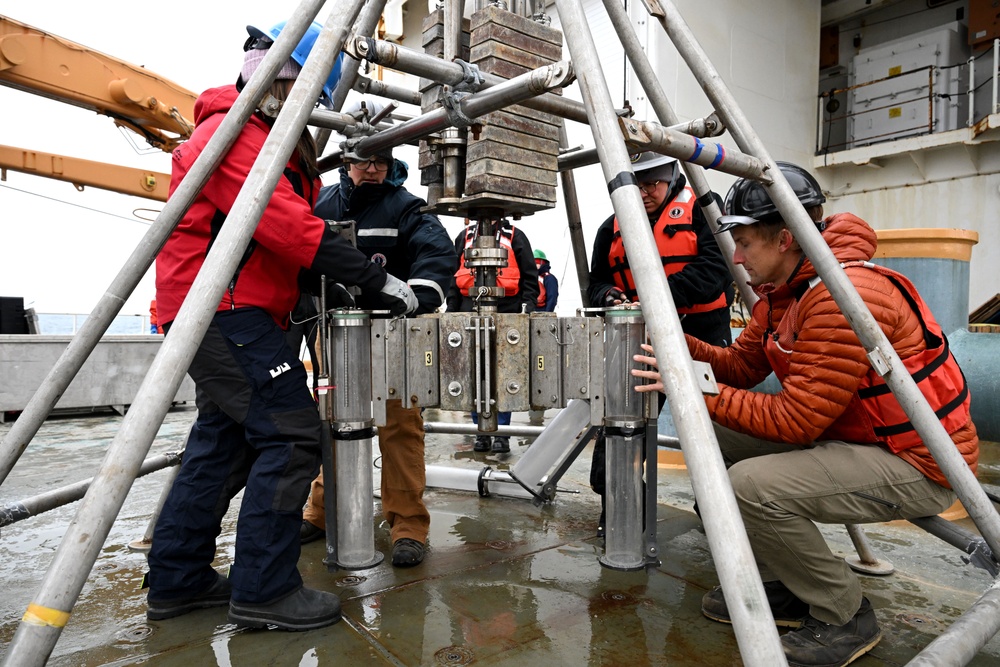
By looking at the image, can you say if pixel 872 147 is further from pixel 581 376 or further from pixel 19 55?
pixel 19 55

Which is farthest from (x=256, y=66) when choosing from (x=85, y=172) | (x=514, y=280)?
(x=85, y=172)

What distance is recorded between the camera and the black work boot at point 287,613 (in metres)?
2.12

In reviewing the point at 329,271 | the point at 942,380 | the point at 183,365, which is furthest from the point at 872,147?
the point at 183,365

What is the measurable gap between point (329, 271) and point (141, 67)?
7.74 m

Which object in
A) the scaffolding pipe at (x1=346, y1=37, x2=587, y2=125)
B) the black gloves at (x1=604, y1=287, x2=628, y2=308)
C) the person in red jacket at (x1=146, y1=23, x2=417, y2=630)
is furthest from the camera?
the black gloves at (x1=604, y1=287, x2=628, y2=308)

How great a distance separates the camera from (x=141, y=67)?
26.6 ft

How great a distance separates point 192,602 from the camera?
2.32m

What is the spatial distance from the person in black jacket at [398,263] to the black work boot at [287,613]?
1.91 ft

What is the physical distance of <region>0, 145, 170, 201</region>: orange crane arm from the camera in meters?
7.94

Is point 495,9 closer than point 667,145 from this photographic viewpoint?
No

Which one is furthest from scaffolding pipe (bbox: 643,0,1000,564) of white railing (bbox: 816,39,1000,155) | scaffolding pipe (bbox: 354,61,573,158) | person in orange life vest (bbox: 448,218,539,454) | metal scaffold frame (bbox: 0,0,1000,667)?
white railing (bbox: 816,39,1000,155)

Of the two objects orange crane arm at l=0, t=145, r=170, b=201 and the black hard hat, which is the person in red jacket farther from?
orange crane arm at l=0, t=145, r=170, b=201

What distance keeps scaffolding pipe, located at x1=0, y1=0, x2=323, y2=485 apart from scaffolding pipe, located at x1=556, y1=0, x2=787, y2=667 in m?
0.85

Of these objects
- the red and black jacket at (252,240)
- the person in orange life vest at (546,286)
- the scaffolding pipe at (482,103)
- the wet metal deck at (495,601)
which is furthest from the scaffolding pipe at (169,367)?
the person in orange life vest at (546,286)
